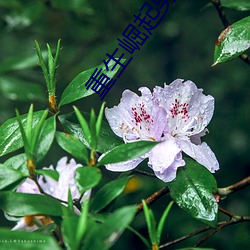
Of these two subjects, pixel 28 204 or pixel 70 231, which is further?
pixel 28 204

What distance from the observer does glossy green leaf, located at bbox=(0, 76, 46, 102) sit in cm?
216

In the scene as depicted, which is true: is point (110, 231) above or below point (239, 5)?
below

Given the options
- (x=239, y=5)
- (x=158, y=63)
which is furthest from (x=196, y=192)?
(x=158, y=63)

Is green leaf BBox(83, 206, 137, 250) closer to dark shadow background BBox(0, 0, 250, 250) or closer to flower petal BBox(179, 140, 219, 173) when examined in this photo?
flower petal BBox(179, 140, 219, 173)

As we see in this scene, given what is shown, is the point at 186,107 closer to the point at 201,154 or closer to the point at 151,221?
the point at 201,154

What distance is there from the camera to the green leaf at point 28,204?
95 centimetres

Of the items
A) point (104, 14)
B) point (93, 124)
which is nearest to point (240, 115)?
point (104, 14)

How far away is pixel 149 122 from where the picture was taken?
1.19 metres

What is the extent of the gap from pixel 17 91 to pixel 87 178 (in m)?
1.30

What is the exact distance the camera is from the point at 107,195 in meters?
1.00

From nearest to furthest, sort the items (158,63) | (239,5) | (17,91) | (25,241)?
1. (25,241)
2. (239,5)
3. (17,91)
4. (158,63)

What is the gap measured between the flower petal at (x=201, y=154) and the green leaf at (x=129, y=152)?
239 millimetres

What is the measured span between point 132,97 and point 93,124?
28 cm

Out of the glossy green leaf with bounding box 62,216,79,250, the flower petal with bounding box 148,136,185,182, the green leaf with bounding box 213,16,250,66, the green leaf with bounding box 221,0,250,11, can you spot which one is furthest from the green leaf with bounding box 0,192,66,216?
the green leaf with bounding box 221,0,250,11
